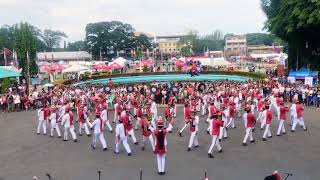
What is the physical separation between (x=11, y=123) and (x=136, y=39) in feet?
276

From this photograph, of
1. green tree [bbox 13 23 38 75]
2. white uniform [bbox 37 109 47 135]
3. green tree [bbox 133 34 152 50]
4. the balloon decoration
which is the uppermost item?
green tree [bbox 133 34 152 50]

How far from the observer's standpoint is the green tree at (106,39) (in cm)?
10294

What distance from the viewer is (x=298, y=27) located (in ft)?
117

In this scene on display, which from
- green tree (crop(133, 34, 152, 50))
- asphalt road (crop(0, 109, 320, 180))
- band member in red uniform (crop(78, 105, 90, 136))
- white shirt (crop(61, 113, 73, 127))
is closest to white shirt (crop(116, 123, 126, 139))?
asphalt road (crop(0, 109, 320, 180))

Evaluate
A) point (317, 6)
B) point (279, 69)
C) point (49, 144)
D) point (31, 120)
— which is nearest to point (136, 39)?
point (279, 69)

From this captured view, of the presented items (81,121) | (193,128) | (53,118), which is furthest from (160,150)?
(53,118)

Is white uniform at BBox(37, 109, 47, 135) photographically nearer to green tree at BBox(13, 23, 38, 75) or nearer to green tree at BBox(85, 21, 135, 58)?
green tree at BBox(13, 23, 38, 75)

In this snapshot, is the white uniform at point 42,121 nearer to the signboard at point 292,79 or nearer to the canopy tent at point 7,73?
the canopy tent at point 7,73

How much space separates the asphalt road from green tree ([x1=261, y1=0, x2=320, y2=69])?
16.2 meters

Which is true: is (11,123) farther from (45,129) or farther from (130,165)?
(130,165)

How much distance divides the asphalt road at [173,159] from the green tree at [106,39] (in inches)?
3312

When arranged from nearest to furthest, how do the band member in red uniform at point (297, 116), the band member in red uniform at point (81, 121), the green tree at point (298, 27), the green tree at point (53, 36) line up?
the band member in red uniform at point (297, 116), the band member in red uniform at point (81, 121), the green tree at point (298, 27), the green tree at point (53, 36)

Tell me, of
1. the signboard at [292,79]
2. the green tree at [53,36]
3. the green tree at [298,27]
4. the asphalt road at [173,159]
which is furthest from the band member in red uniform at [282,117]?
the green tree at [53,36]

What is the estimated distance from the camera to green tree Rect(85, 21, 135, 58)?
102938 mm
